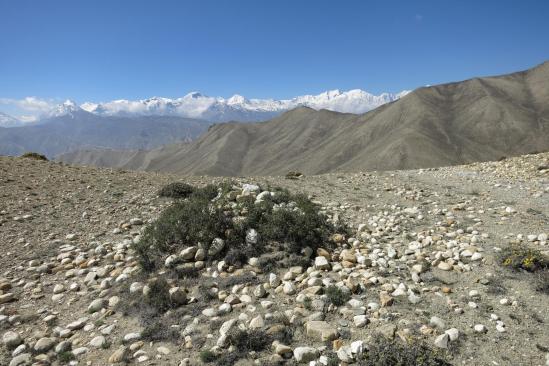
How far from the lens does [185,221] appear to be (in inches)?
407

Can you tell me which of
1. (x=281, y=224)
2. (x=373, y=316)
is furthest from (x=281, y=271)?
(x=373, y=316)

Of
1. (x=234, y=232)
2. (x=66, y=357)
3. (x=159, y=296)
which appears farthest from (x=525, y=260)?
→ (x=66, y=357)

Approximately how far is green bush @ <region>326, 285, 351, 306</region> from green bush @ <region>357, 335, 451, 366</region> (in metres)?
1.54

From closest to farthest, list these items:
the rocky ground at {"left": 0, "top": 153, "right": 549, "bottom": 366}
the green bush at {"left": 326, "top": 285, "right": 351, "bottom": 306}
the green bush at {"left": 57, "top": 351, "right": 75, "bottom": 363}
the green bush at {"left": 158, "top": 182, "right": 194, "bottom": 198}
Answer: the rocky ground at {"left": 0, "top": 153, "right": 549, "bottom": 366}, the green bush at {"left": 57, "top": 351, "right": 75, "bottom": 363}, the green bush at {"left": 326, "top": 285, "right": 351, "bottom": 306}, the green bush at {"left": 158, "top": 182, "right": 194, "bottom": 198}

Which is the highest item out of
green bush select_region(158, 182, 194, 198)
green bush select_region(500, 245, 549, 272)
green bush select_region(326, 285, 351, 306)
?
green bush select_region(158, 182, 194, 198)

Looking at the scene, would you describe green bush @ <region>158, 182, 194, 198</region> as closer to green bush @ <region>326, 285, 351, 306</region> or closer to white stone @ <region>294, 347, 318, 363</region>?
green bush @ <region>326, 285, 351, 306</region>

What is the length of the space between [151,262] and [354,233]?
19.6 feet

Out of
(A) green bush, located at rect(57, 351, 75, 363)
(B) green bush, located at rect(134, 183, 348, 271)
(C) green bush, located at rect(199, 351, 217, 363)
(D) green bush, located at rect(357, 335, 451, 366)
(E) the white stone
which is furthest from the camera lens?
(B) green bush, located at rect(134, 183, 348, 271)

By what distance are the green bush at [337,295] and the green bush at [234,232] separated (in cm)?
210

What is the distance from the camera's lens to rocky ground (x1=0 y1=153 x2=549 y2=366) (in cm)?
623

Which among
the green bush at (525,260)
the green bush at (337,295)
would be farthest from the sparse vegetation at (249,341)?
the green bush at (525,260)

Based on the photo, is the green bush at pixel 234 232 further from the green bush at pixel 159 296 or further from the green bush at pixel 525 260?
the green bush at pixel 525 260

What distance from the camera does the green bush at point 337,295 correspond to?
7.31 meters

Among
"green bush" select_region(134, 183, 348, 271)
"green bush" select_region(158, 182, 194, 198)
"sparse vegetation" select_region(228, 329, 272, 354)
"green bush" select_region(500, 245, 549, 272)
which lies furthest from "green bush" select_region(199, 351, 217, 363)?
"green bush" select_region(158, 182, 194, 198)
